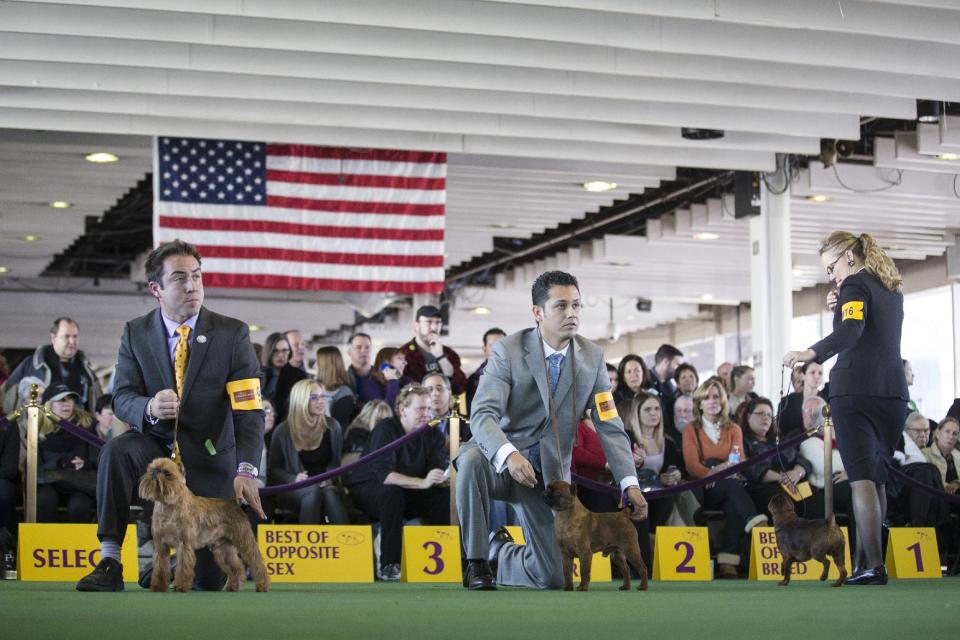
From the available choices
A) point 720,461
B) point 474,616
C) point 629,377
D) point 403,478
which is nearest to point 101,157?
point 403,478

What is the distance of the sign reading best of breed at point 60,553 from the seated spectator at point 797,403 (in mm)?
4562

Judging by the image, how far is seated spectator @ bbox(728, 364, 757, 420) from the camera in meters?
9.84

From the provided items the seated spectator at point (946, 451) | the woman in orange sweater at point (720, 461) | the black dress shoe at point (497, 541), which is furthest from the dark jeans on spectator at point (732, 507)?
the black dress shoe at point (497, 541)

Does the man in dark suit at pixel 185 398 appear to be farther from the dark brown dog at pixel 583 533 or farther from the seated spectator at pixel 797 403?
the seated spectator at pixel 797 403

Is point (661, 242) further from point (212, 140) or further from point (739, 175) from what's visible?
point (212, 140)

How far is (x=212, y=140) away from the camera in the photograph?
9.97 metres

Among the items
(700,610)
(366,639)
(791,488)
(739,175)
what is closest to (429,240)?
(739,175)

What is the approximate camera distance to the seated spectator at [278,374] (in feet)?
29.4

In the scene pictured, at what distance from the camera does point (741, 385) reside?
986 centimetres

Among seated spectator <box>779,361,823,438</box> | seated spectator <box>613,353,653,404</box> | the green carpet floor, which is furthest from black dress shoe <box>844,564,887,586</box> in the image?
seated spectator <box>613,353,653,404</box>

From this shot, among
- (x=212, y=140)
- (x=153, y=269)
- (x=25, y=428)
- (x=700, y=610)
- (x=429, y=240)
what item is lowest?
(x=700, y=610)

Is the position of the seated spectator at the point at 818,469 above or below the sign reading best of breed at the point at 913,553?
above

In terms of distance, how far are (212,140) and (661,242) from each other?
7.07 m

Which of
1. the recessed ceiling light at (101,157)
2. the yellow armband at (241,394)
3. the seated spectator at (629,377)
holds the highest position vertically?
the recessed ceiling light at (101,157)
